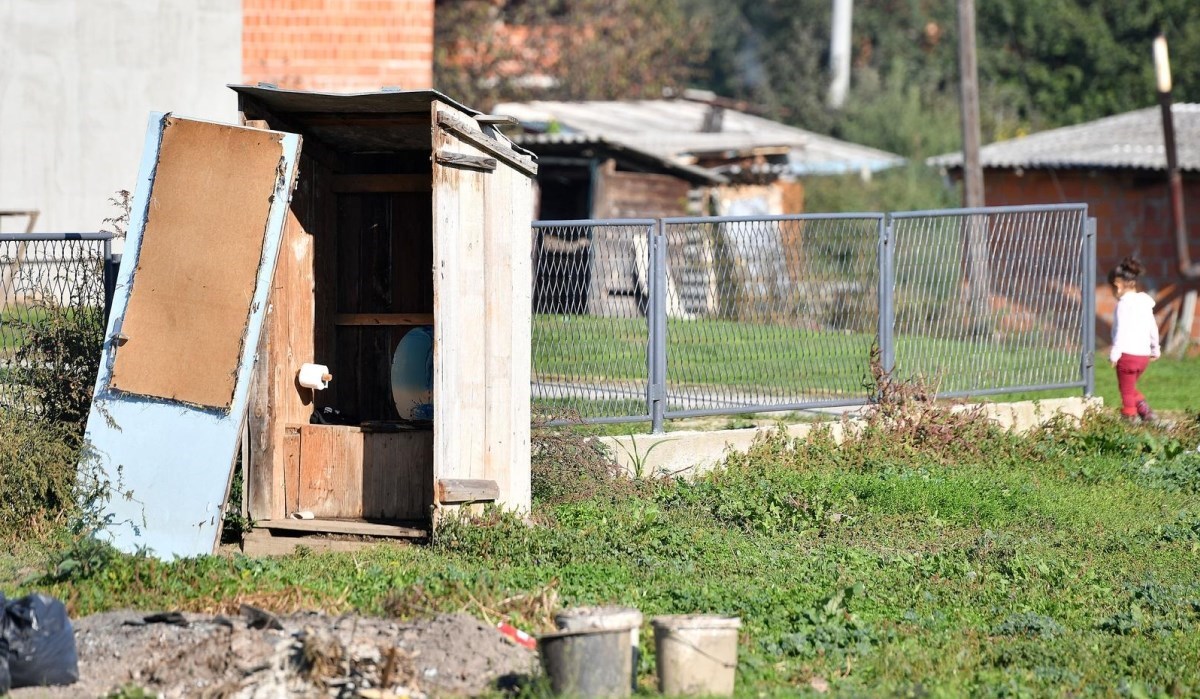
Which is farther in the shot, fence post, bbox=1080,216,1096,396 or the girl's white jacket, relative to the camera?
fence post, bbox=1080,216,1096,396

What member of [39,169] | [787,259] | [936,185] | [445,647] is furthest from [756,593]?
[936,185]

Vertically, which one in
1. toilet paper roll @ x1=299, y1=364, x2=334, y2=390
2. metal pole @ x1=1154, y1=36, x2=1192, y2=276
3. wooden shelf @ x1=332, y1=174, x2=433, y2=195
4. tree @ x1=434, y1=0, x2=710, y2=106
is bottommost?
toilet paper roll @ x1=299, y1=364, x2=334, y2=390

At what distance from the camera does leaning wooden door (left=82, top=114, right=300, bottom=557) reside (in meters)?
6.99

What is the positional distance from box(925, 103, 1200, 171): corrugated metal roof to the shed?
1433cm

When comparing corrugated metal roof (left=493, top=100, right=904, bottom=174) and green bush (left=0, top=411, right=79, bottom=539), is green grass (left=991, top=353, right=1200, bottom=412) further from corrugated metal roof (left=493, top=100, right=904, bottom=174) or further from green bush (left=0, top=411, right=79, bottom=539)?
green bush (left=0, top=411, right=79, bottom=539)

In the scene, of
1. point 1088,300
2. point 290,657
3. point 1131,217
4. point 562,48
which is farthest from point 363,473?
point 562,48

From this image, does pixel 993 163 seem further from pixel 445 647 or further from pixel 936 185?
pixel 445 647

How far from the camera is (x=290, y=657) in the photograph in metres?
5.07

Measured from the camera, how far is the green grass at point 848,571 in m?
5.83

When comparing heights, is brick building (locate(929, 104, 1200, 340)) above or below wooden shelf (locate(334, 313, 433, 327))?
above

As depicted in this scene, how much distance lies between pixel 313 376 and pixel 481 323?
117 cm

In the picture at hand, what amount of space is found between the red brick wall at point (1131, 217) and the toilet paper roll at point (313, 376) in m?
14.6

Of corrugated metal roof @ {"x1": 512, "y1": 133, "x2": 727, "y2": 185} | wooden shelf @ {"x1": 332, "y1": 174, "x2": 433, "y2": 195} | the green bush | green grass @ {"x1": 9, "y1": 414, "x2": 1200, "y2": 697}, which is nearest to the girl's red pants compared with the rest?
green grass @ {"x1": 9, "y1": 414, "x2": 1200, "y2": 697}

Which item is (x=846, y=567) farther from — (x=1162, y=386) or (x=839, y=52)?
(x=839, y=52)
